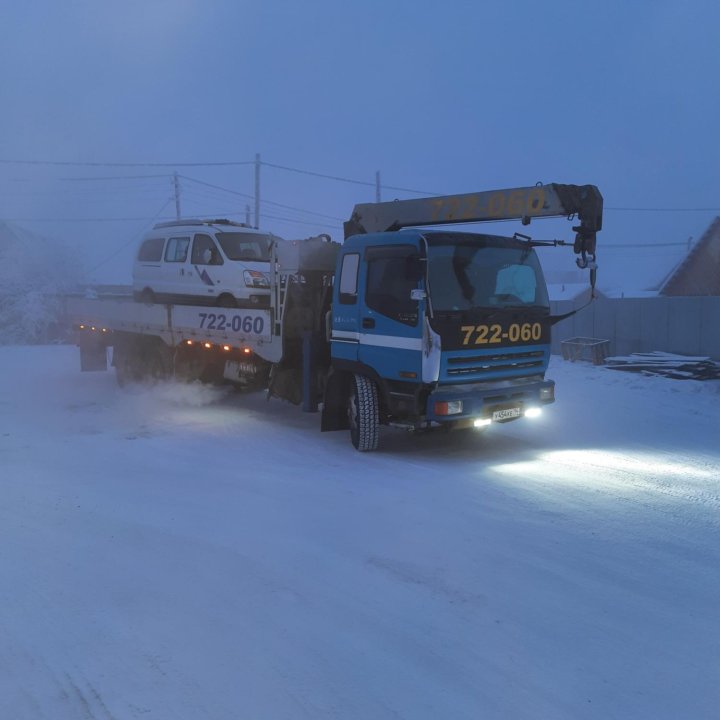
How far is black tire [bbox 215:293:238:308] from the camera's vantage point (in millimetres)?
11133

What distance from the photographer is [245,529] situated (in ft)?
16.3

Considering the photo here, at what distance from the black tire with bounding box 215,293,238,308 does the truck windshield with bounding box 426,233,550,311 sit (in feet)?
15.9

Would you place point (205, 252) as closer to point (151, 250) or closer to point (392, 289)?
point (151, 250)

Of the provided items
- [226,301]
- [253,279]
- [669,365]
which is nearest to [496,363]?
[253,279]

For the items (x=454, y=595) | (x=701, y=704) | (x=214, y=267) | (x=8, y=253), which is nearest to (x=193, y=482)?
(x=454, y=595)

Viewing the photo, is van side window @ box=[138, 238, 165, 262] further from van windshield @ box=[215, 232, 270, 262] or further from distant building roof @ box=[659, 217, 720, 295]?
distant building roof @ box=[659, 217, 720, 295]

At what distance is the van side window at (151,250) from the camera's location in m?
12.7

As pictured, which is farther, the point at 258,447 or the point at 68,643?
the point at 258,447

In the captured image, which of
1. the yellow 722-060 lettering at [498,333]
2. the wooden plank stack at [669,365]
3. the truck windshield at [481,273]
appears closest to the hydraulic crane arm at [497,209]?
the truck windshield at [481,273]

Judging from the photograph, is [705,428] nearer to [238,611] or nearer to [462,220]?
[462,220]

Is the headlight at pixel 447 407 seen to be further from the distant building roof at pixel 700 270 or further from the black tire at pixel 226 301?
the distant building roof at pixel 700 270

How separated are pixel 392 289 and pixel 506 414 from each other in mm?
1985

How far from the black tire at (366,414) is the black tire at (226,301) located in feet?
13.0

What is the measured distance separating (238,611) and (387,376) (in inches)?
167
